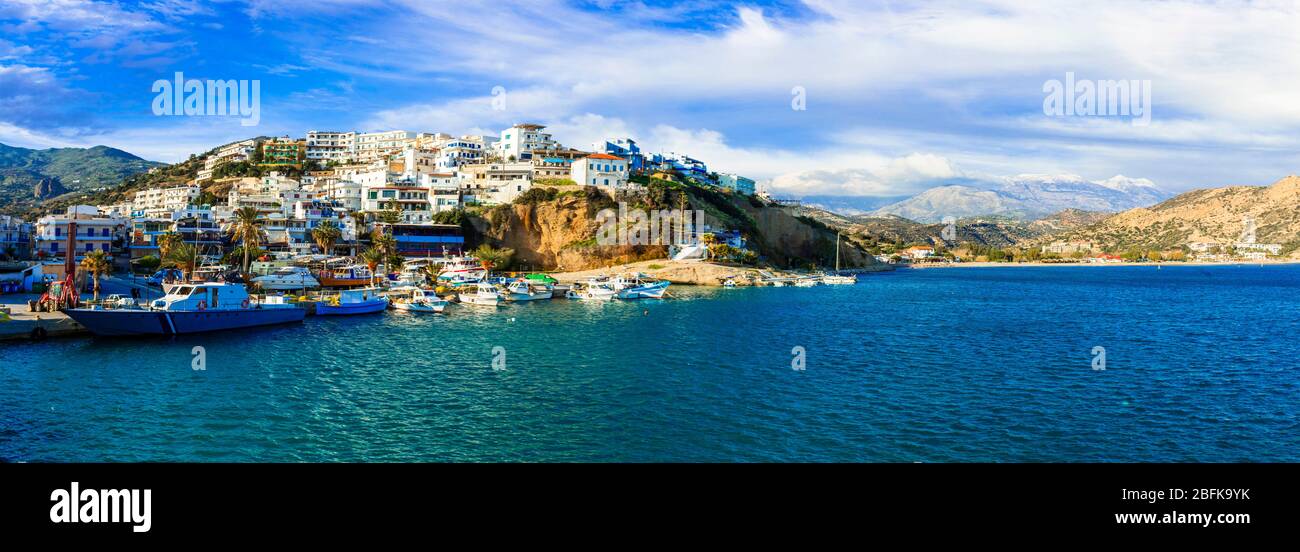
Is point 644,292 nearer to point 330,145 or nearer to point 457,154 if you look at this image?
point 457,154

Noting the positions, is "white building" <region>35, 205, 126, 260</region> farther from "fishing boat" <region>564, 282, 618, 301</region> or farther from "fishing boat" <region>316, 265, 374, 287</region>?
"fishing boat" <region>564, 282, 618, 301</region>

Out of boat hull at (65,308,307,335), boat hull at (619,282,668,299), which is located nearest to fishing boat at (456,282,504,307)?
boat hull at (619,282,668,299)

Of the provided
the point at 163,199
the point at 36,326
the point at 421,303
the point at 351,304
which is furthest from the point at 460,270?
the point at 163,199

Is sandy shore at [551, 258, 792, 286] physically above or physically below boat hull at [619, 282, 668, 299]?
above

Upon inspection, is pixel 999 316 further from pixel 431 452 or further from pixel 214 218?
pixel 214 218

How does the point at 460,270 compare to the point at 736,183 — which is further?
the point at 736,183

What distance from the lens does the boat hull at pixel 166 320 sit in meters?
38.8

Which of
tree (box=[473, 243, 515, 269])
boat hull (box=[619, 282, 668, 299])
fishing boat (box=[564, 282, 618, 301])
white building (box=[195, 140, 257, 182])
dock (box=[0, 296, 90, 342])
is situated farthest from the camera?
white building (box=[195, 140, 257, 182])

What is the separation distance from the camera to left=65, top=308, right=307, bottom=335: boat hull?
3878 cm

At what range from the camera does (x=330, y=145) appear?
143 metres

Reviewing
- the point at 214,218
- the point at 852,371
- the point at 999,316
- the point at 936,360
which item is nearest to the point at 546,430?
the point at 852,371

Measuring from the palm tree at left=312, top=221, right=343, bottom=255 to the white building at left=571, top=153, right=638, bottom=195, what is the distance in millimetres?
33700

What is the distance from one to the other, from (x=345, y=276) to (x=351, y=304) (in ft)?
52.1

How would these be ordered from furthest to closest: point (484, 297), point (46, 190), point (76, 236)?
point (46, 190) → point (76, 236) → point (484, 297)
